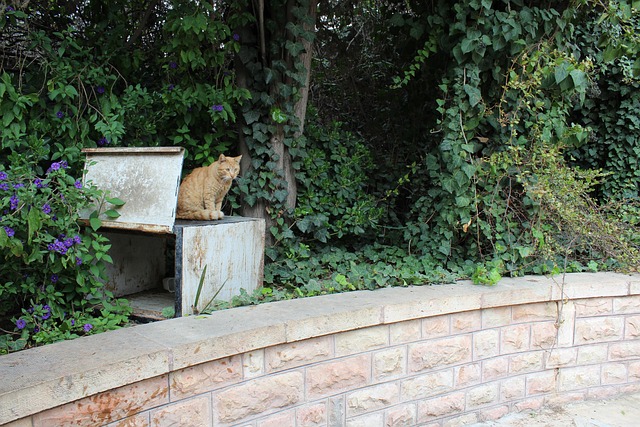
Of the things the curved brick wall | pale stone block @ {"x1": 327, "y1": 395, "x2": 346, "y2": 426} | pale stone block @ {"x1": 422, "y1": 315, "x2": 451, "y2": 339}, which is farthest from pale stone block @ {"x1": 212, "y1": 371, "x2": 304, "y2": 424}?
pale stone block @ {"x1": 422, "y1": 315, "x2": 451, "y2": 339}

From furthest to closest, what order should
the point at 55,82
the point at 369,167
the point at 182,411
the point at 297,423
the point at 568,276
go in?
1. the point at 369,167
2. the point at 568,276
3. the point at 55,82
4. the point at 297,423
5. the point at 182,411

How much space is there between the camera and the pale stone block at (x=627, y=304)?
3.38 metres

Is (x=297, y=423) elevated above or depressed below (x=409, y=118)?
below

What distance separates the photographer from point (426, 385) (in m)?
2.90

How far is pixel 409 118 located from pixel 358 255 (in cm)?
148

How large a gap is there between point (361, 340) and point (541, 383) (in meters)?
1.38

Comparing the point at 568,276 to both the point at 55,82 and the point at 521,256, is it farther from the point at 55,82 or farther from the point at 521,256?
the point at 55,82

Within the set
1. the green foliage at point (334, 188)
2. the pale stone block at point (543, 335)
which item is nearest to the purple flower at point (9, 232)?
the green foliage at point (334, 188)

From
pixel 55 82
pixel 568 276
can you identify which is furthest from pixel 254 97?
pixel 568 276

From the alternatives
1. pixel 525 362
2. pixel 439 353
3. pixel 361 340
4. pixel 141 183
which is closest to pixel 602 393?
pixel 525 362

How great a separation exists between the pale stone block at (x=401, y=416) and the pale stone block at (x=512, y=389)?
656 millimetres

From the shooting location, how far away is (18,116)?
2.90 metres

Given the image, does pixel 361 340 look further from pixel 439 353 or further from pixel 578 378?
pixel 578 378

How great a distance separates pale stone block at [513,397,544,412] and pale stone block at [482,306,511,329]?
1.74 ft
